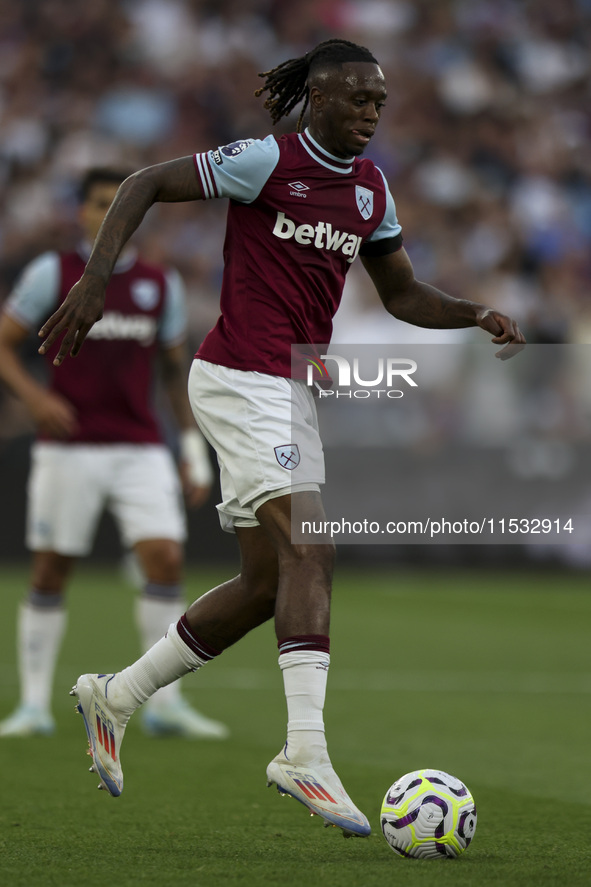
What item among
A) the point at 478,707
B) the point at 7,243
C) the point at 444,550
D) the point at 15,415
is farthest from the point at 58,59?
the point at 478,707

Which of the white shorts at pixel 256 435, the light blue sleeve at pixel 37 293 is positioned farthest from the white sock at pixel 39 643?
the white shorts at pixel 256 435

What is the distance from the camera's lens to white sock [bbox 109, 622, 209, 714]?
4.26 meters

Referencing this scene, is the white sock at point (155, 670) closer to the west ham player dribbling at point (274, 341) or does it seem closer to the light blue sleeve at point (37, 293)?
the west ham player dribbling at point (274, 341)

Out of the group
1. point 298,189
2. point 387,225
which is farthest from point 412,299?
point 298,189

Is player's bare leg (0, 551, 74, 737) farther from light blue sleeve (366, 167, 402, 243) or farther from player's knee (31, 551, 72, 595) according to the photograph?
light blue sleeve (366, 167, 402, 243)

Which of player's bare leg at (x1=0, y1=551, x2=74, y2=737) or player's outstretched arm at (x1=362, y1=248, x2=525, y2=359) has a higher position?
player's outstretched arm at (x1=362, y1=248, x2=525, y2=359)

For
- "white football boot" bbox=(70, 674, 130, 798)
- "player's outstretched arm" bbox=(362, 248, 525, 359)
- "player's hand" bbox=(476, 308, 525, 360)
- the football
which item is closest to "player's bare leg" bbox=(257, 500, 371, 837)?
the football

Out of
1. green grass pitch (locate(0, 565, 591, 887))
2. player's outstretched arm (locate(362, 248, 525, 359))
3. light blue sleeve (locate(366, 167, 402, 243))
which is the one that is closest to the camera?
green grass pitch (locate(0, 565, 591, 887))

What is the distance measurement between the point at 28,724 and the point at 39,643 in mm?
418

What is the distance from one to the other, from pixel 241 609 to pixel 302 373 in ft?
2.39

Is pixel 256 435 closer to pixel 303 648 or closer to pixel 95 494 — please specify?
pixel 303 648

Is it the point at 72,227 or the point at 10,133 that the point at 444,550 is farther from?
the point at 10,133

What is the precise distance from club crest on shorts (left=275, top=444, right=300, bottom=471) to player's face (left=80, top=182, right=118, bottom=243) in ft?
8.92

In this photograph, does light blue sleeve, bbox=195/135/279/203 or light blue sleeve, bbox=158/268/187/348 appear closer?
light blue sleeve, bbox=195/135/279/203
